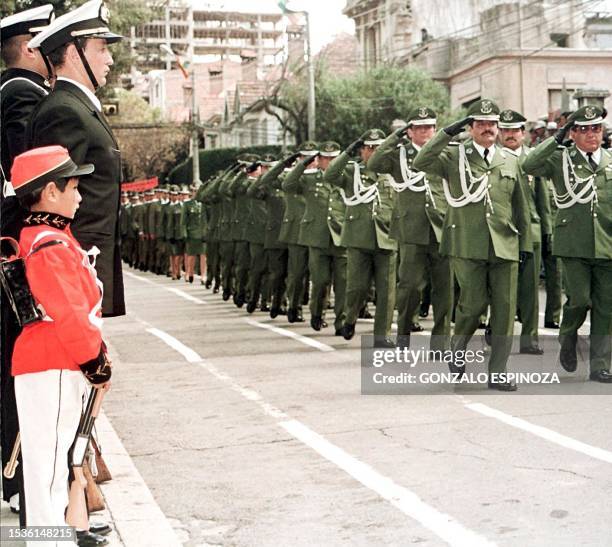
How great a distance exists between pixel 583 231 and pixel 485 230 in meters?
0.84

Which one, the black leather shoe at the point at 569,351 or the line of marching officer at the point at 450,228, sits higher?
the line of marching officer at the point at 450,228

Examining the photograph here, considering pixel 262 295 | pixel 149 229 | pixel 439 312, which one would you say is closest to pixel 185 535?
pixel 439 312

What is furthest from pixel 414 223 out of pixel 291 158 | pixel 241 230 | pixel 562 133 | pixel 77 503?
pixel 77 503

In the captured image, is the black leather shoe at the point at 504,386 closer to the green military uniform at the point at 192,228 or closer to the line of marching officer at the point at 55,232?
the line of marching officer at the point at 55,232

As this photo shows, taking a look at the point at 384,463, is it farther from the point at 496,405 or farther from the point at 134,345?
the point at 134,345

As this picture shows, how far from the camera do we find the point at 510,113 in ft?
39.9

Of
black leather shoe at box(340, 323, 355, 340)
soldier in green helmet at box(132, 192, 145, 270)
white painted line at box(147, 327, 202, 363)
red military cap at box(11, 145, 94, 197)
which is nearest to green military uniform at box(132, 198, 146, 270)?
soldier in green helmet at box(132, 192, 145, 270)

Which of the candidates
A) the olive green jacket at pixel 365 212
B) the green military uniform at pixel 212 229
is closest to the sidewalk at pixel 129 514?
the olive green jacket at pixel 365 212

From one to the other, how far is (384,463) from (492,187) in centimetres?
332

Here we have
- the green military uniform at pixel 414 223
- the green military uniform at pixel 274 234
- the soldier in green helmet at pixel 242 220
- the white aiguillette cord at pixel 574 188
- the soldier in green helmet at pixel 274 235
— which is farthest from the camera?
the soldier in green helmet at pixel 242 220

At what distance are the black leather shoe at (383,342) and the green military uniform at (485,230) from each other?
2.40 m

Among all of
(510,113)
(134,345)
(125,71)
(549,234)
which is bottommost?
(134,345)

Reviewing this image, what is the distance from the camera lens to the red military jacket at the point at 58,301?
15.1 feet

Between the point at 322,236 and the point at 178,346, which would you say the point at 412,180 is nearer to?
the point at 322,236
